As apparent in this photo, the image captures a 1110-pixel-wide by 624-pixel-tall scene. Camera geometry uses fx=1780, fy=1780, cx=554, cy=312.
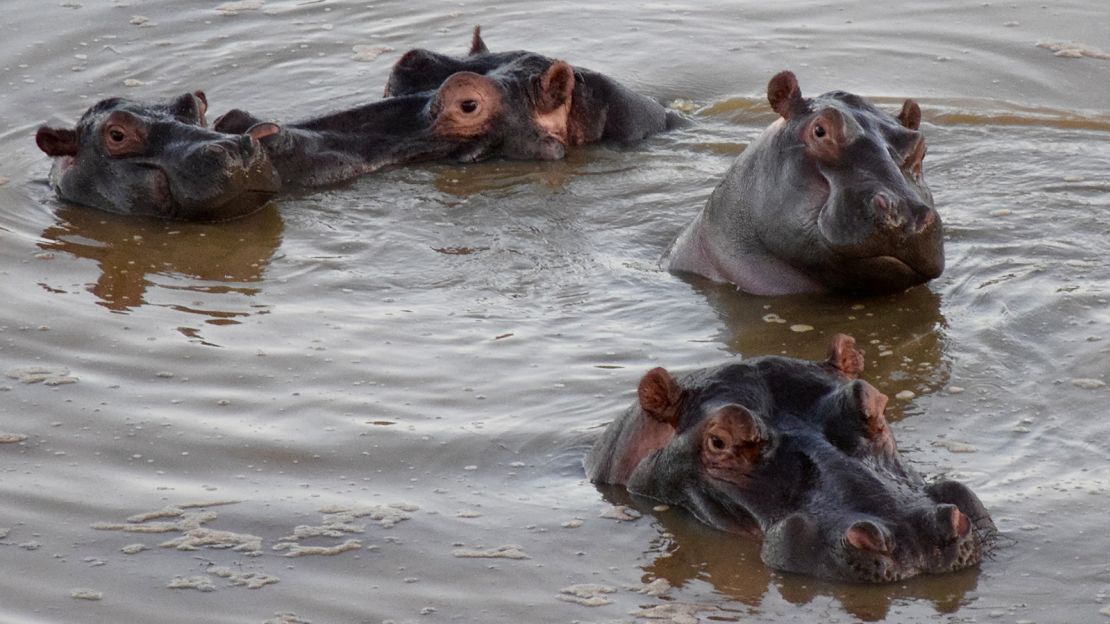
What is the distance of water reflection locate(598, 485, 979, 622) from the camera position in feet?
15.7

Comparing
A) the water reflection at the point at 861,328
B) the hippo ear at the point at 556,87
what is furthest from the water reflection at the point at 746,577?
the hippo ear at the point at 556,87

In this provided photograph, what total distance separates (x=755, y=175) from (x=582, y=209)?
1688mm

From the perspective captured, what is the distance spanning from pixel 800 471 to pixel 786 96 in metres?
3.10

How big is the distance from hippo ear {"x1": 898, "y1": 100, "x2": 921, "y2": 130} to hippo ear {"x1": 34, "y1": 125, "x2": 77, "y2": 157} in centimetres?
447

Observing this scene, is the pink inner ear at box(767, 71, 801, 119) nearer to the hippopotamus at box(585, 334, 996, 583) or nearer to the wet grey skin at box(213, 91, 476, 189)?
the hippopotamus at box(585, 334, 996, 583)

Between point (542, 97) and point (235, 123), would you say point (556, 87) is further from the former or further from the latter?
point (235, 123)

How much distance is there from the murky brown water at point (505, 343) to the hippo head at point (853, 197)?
226 millimetres

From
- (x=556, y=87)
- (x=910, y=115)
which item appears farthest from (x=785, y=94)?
(x=556, y=87)

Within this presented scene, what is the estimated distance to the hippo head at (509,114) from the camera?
1020 cm

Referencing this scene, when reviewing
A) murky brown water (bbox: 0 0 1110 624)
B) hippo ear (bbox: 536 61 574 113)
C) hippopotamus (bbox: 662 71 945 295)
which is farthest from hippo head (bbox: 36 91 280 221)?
hippopotamus (bbox: 662 71 945 295)

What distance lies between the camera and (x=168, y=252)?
29.1 feet

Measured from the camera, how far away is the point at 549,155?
10.3 m

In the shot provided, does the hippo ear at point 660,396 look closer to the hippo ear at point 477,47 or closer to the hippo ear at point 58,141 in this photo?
the hippo ear at point 58,141

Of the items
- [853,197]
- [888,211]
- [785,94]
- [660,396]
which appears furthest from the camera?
[785,94]
